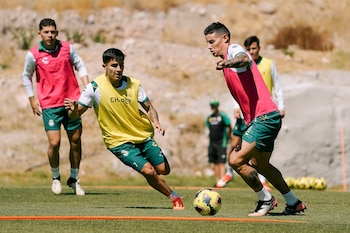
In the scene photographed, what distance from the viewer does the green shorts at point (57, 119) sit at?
15.4 m

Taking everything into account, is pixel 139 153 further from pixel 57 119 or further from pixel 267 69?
pixel 267 69

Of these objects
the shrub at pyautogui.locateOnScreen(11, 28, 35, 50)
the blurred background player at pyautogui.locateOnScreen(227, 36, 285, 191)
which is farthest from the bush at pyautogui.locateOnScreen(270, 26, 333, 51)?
the blurred background player at pyautogui.locateOnScreen(227, 36, 285, 191)

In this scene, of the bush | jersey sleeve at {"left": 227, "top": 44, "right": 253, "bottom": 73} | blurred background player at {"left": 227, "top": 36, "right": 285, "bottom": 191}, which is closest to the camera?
jersey sleeve at {"left": 227, "top": 44, "right": 253, "bottom": 73}

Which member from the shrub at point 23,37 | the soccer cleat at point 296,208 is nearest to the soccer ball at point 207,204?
the soccer cleat at point 296,208

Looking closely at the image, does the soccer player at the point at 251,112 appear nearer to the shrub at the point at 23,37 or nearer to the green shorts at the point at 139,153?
the green shorts at the point at 139,153

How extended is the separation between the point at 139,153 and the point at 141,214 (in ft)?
4.03

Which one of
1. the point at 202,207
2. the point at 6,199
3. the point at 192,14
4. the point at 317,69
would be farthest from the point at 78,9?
the point at 202,207

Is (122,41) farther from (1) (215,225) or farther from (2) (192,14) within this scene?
(1) (215,225)

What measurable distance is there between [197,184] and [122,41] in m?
9.38

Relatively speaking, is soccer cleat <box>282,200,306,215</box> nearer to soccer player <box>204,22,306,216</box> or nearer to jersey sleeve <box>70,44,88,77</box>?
soccer player <box>204,22,306,216</box>

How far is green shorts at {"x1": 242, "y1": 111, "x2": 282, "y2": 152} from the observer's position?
1161 cm

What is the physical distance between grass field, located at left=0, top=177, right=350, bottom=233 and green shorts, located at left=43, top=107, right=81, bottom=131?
1.03 metres

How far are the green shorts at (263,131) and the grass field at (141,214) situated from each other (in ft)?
2.70

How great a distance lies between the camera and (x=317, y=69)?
98.1 feet
